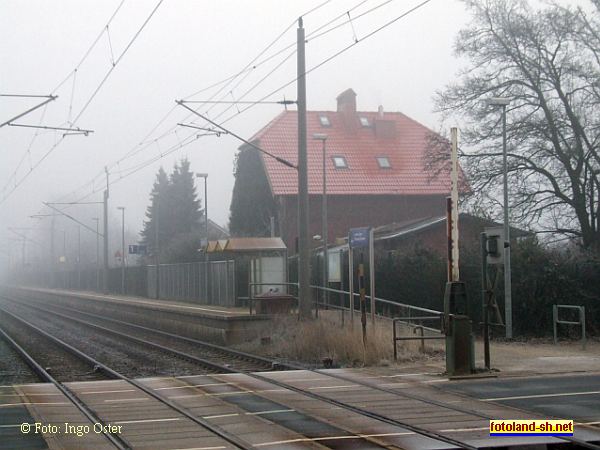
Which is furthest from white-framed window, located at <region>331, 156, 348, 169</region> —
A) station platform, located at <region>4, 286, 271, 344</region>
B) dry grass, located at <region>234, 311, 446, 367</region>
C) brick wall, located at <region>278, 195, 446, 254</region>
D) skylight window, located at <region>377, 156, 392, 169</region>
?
dry grass, located at <region>234, 311, 446, 367</region>

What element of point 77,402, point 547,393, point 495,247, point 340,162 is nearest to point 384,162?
point 340,162

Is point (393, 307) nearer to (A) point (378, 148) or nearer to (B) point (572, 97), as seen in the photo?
Answer: (B) point (572, 97)

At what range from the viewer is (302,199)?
22.8 m

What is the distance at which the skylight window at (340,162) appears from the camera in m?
50.3

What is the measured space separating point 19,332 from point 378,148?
26173 mm

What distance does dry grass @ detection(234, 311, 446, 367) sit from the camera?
59.1 feet

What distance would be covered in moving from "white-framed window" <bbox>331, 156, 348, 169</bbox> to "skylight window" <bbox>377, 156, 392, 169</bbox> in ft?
8.03

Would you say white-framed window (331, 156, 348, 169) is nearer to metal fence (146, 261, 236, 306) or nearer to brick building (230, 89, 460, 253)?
brick building (230, 89, 460, 253)

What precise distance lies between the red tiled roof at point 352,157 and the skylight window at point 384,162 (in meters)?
0.26

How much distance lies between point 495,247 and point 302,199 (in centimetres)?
814

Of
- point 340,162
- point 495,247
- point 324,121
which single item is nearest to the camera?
point 495,247

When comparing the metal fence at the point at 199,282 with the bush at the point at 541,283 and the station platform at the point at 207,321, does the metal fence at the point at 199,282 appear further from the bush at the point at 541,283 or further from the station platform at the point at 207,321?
the bush at the point at 541,283

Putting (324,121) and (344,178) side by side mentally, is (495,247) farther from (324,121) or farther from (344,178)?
(324,121)

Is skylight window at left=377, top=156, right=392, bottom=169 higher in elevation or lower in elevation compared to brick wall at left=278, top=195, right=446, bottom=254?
higher
